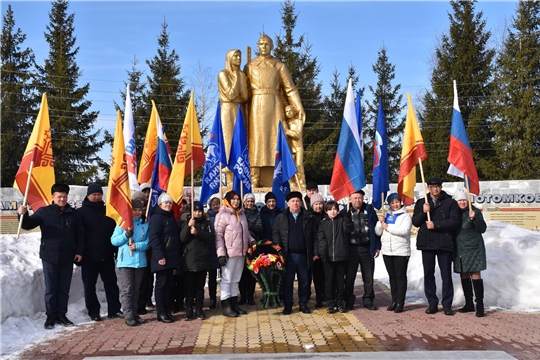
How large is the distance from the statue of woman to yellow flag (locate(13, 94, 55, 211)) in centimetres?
571

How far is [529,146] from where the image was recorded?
2645cm

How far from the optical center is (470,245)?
7.20m

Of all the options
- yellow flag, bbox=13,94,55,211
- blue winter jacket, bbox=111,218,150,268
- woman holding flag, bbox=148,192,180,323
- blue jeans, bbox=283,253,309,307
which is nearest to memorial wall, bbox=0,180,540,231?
blue jeans, bbox=283,253,309,307

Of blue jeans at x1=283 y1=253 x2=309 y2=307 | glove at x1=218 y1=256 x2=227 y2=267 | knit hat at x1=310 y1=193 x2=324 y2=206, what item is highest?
knit hat at x1=310 y1=193 x2=324 y2=206

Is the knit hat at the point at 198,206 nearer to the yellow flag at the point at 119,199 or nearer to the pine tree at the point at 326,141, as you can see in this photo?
the yellow flag at the point at 119,199

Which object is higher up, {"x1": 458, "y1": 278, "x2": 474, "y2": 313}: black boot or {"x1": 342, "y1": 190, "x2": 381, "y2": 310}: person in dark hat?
{"x1": 342, "y1": 190, "x2": 381, "y2": 310}: person in dark hat

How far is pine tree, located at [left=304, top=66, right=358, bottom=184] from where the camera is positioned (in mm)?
28609

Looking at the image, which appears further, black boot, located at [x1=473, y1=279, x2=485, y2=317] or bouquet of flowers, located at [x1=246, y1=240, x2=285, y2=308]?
bouquet of flowers, located at [x1=246, y1=240, x2=285, y2=308]

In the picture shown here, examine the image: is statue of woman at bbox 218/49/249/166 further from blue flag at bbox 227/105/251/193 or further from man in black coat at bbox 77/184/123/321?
man in black coat at bbox 77/184/123/321

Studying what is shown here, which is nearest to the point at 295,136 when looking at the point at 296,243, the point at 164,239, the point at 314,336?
the point at 296,243

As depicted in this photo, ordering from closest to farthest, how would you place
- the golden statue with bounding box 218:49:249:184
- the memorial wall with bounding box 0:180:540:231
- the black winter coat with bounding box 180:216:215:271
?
the black winter coat with bounding box 180:216:215:271, the golden statue with bounding box 218:49:249:184, the memorial wall with bounding box 0:180:540:231

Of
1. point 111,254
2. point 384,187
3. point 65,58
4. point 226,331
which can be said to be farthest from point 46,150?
point 65,58

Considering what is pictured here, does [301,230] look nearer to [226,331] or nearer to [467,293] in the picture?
[226,331]

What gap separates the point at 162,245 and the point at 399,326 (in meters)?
2.94
